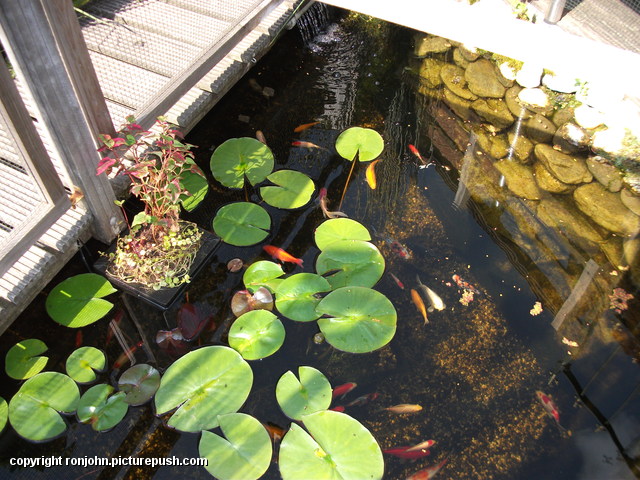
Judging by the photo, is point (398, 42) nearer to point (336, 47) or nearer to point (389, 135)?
point (336, 47)

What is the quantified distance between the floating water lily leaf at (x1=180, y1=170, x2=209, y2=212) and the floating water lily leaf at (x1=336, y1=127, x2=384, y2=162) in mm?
902

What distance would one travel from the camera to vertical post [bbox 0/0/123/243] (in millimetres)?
1895

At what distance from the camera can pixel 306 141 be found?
350cm

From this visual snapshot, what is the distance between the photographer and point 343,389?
2.46 meters

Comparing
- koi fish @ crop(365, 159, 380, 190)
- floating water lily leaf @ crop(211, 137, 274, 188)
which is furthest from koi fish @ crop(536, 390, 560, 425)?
floating water lily leaf @ crop(211, 137, 274, 188)

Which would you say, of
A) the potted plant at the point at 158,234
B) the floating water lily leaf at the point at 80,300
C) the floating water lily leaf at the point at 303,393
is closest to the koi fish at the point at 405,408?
the floating water lily leaf at the point at 303,393

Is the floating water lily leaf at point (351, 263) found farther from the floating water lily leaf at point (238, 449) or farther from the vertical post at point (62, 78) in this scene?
the vertical post at point (62, 78)

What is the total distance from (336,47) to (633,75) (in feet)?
8.52

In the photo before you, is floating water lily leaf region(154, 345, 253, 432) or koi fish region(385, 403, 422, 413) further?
koi fish region(385, 403, 422, 413)

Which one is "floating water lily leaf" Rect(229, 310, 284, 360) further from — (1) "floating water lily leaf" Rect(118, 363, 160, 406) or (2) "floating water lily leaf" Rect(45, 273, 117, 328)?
(2) "floating water lily leaf" Rect(45, 273, 117, 328)

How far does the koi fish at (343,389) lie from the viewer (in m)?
2.44

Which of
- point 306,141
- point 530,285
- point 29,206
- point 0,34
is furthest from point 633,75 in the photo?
point 29,206

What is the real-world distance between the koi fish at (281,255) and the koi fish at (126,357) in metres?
0.82

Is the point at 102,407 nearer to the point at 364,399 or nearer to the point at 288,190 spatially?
the point at 364,399
